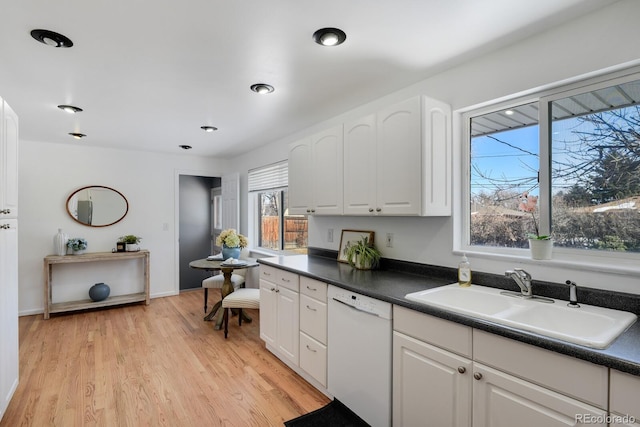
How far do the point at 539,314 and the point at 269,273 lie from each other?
6.89 feet

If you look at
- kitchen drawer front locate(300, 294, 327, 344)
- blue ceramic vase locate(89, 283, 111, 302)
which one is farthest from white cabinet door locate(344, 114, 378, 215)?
blue ceramic vase locate(89, 283, 111, 302)

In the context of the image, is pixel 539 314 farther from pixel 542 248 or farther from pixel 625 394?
pixel 625 394

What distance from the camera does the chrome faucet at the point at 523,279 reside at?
1.73 m

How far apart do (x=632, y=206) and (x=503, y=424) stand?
121 centimetres

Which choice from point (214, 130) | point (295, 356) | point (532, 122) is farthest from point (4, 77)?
point (532, 122)

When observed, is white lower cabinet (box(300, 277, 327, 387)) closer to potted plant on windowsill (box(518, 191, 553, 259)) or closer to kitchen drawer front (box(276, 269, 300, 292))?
kitchen drawer front (box(276, 269, 300, 292))

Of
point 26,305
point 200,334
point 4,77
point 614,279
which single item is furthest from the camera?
point 26,305

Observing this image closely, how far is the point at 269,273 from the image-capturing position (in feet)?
9.93

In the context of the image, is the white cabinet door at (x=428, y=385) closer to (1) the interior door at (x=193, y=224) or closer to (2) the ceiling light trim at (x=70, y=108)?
(2) the ceiling light trim at (x=70, y=108)

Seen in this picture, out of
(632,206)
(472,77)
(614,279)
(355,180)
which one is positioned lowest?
(614,279)

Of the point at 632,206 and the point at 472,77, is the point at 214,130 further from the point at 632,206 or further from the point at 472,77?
the point at 632,206

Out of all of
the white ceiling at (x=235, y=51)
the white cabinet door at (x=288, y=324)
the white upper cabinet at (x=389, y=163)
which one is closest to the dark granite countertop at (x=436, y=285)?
the white cabinet door at (x=288, y=324)

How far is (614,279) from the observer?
60.7 inches

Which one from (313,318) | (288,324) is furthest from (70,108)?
(313,318)
